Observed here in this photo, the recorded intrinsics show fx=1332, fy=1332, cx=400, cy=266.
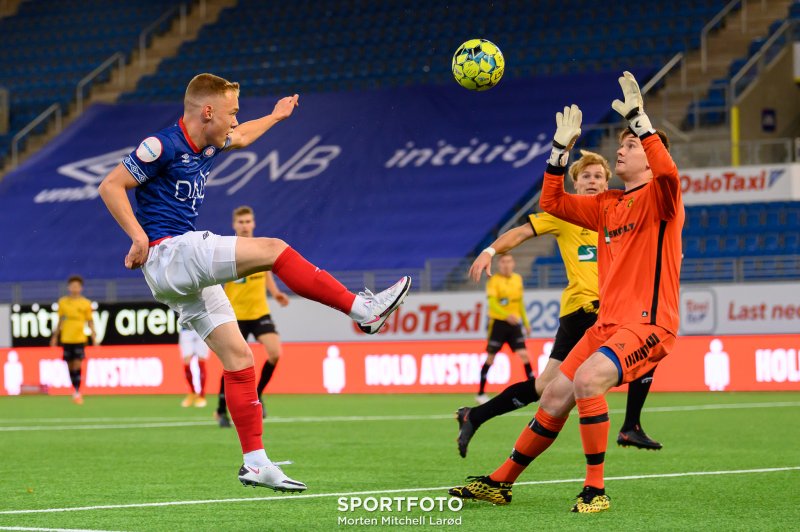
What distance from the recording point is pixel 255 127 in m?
7.94

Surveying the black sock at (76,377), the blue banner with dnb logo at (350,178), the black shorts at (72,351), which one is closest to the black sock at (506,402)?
the black sock at (76,377)

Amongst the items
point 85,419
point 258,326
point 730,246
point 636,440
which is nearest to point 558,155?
point 636,440

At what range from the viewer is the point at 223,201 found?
30.1m

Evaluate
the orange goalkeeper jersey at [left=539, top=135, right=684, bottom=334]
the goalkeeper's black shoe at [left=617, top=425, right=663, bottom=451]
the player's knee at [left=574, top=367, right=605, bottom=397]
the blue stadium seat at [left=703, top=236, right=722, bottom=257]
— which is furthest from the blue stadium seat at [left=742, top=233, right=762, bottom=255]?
the player's knee at [left=574, top=367, right=605, bottom=397]

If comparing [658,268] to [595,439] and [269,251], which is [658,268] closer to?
[595,439]

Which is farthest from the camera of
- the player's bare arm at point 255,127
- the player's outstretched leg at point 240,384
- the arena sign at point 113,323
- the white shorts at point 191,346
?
the arena sign at point 113,323

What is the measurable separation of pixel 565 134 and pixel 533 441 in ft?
5.53

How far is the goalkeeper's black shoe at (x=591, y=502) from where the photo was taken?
6961mm

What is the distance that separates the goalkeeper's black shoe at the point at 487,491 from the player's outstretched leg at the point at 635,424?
74.9 inches

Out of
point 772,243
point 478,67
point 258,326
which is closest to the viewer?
point 478,67

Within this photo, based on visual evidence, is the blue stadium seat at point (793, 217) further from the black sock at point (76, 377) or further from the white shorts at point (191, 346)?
the black sock at point (76, 377)

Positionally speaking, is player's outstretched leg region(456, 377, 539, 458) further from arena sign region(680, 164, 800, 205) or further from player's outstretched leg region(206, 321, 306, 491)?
arena sign region(680, 164, 800, 205)

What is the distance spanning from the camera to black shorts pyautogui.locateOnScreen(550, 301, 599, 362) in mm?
9492

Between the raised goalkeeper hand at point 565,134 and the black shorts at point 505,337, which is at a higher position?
the raised goalkeeper hand at point 565,134
